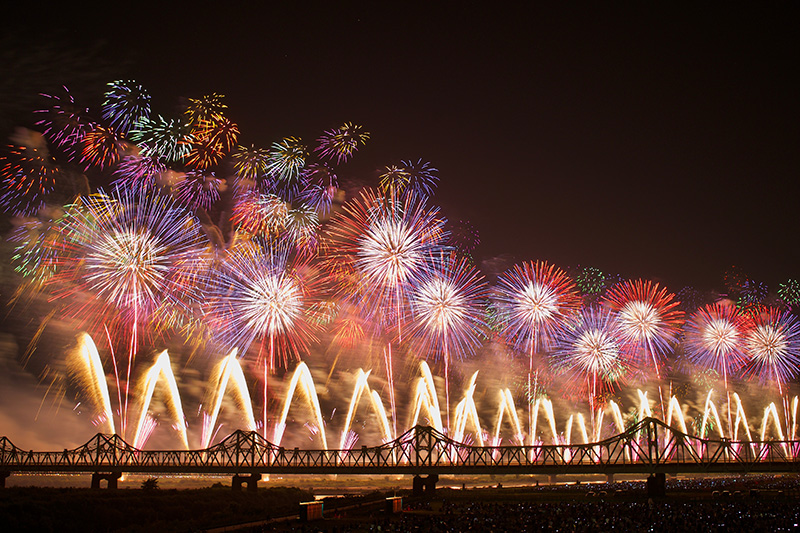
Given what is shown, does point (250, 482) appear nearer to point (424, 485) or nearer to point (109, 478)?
point (109, 478)

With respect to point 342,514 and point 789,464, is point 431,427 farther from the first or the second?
point 789,464

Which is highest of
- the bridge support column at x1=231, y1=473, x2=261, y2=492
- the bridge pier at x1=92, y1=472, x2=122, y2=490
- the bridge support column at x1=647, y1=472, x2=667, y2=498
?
the bridge pier at x1=92, y1=472, x2=122, y2=490

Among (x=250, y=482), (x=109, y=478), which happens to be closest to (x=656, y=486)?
(x=250, y=482)

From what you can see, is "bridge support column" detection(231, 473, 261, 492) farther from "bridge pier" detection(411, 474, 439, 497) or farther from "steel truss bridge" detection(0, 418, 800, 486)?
"bridge pier" detection(411, 474, 439, 497)

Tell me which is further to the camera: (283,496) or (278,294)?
(283,496)

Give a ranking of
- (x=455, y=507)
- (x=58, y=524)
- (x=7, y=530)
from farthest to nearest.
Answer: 1. (x=455, y=507)
2. (x=58, y=524)
3. (x=7, y=530)

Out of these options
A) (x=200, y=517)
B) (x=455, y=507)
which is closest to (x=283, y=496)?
(x=200, y=517)

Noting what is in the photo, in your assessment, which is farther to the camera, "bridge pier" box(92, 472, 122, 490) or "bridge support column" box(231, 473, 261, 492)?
"bridge pier" box(92, 472, 122, 490)

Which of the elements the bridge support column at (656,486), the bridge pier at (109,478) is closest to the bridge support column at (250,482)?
the bridge pier at (109,478)

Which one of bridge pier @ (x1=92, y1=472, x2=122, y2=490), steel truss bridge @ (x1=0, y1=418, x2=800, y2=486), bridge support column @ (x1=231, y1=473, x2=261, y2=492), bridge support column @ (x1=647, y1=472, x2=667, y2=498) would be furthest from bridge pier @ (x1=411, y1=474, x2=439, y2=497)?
bridge pier @ (x1=92, y1=472, x2=122, y2=490)

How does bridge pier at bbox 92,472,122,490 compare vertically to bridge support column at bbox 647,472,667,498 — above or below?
above

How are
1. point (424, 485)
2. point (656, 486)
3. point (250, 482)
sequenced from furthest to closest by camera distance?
point (250, 482) → point (424, 485) → point (656, 486)
